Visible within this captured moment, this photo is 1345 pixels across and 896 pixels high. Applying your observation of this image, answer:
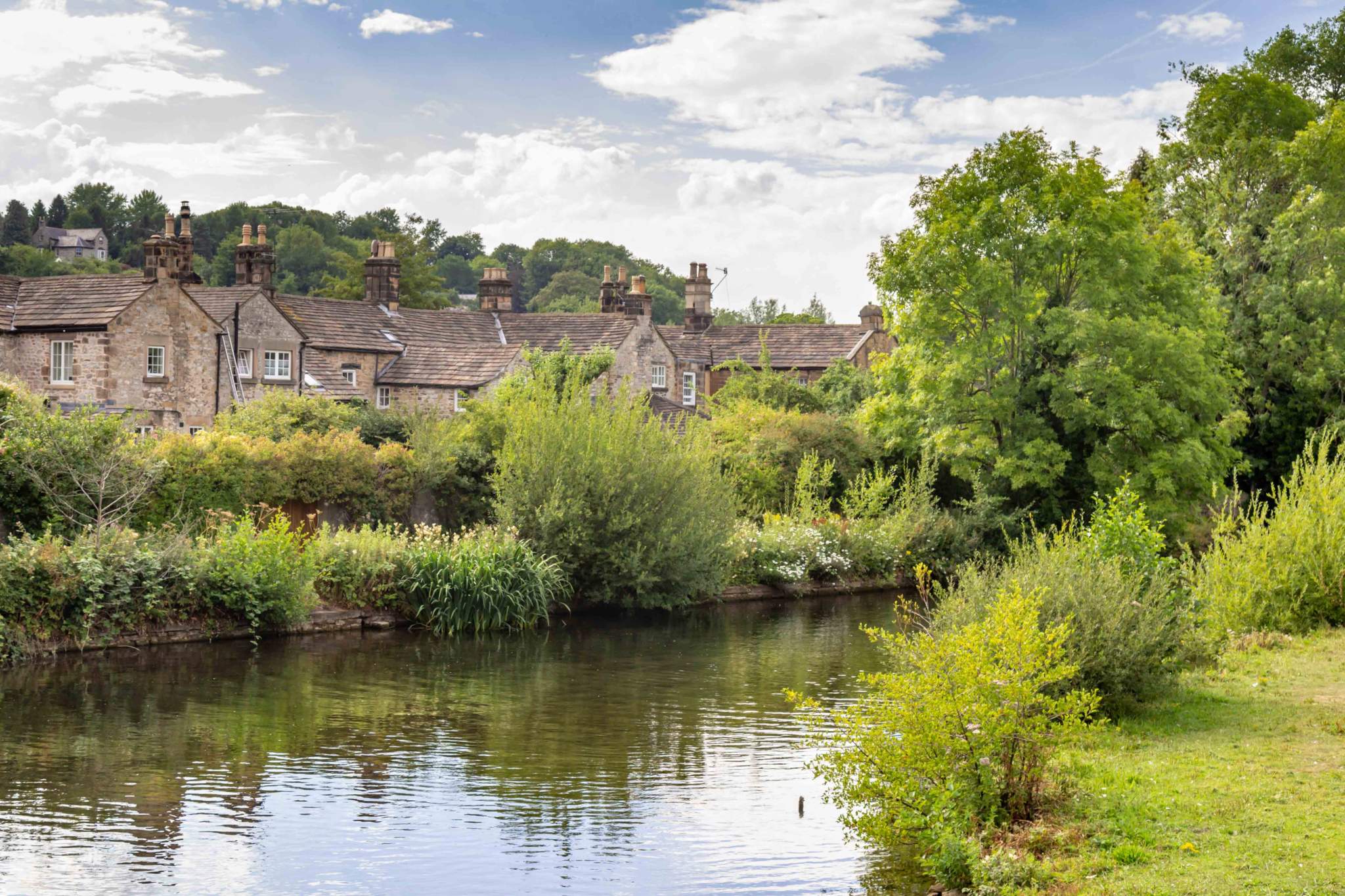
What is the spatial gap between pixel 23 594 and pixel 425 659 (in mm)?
6574

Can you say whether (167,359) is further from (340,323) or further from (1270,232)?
(1270,232)

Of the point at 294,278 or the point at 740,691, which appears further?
the point at 294,278

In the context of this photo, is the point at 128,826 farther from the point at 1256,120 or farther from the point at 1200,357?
the point at 1256,120

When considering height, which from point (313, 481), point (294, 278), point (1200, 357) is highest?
point (294, 278)

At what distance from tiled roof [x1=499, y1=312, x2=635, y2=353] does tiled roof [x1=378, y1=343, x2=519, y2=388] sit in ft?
7.03

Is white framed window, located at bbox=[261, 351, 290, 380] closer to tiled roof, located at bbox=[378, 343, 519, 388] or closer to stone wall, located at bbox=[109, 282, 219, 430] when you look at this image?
stone wall, located at bbox=[109, 282, 219, 430]

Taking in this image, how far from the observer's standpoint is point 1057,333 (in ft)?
107

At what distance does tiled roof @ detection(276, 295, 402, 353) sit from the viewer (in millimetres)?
49688

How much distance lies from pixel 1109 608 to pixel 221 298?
1552 inches

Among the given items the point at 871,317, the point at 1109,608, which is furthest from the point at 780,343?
the point at 1109,608

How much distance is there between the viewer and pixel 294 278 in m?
101

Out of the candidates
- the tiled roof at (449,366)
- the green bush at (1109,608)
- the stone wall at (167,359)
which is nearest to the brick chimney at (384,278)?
the tiled roof at (449,366)

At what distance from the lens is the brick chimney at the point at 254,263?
171 ft

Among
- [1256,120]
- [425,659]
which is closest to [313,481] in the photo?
[425,659]
